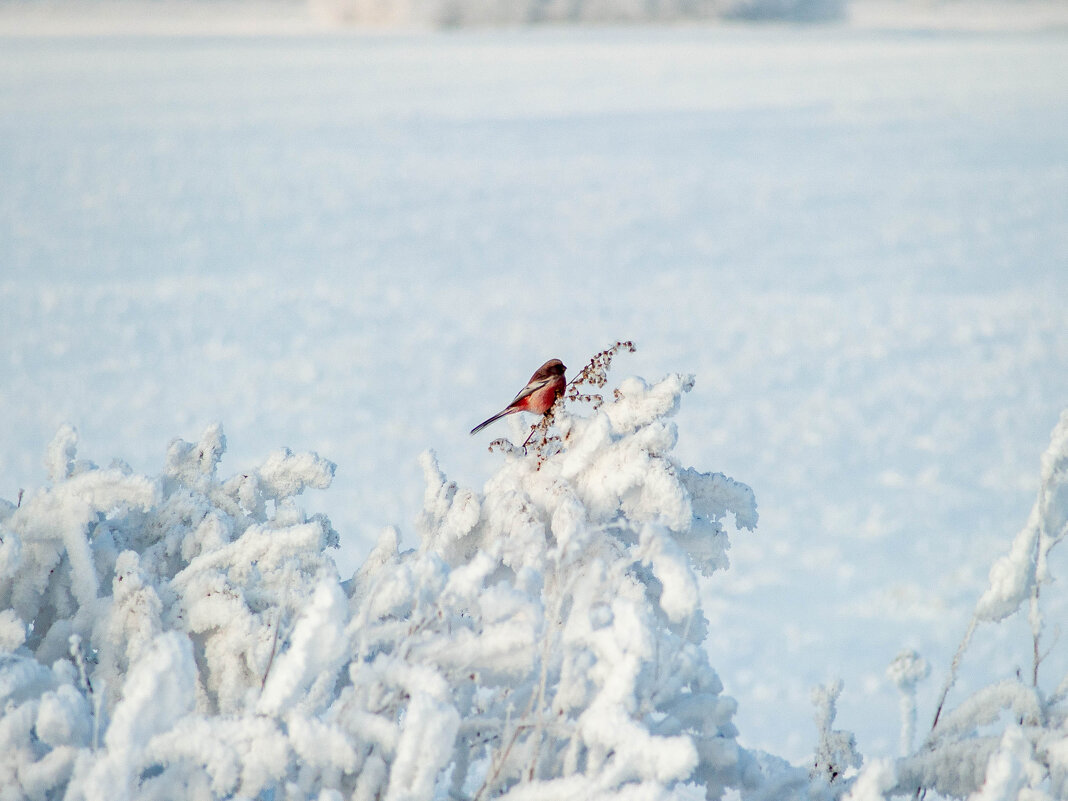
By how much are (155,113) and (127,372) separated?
11.3 meters

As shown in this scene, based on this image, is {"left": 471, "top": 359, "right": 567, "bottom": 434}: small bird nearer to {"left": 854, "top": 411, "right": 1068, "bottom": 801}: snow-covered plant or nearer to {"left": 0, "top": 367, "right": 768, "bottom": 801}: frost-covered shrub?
{"left": 0, "top": 367, "right": 768, "bottom": 801}: frost-covered shrub

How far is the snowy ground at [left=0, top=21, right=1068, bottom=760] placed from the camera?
4.48 meters

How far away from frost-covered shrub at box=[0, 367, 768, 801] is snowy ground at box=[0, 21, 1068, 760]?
2113 mm

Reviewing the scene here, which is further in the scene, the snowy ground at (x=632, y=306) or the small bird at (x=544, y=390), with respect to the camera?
the snowy ground at (x=632, y=306)

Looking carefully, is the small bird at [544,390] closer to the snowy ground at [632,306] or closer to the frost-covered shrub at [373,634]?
the frost-covered shrub at [373,634]

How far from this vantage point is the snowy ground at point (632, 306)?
14.7 ft

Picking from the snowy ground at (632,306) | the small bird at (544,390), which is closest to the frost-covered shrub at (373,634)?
the small bird at (544,390)

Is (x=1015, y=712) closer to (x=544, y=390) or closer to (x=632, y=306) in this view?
(x=544, y=390)

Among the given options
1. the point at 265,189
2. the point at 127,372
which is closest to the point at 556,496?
the point at 127,372

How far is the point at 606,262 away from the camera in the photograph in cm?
908

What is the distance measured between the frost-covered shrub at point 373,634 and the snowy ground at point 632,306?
6.93ft

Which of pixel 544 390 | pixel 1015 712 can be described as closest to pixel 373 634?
pixel 544 390

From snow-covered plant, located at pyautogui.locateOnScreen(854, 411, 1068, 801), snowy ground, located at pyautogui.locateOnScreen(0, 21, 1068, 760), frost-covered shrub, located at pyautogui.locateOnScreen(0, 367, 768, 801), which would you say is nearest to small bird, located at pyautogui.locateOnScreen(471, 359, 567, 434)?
frost-covered shrub, located at pyautogui.locateOnScreen(0, 367, 768, 801)

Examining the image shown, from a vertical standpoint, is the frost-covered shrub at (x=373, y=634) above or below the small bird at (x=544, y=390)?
below
